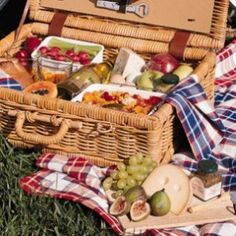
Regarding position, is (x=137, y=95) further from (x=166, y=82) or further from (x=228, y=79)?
(x=228, y=79)

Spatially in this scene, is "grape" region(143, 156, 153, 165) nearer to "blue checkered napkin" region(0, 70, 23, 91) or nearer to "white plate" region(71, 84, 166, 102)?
"white plate" region(71, 84, 166, 102)

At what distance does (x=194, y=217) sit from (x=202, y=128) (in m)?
0.41

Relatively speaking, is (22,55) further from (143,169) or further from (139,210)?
(139,210)

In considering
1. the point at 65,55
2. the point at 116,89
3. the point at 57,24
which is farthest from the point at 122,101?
the point at 57,24

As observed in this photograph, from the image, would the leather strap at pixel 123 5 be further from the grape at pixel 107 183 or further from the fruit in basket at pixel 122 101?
the grape at pixel 107 183

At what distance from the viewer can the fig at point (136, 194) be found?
6.96ft

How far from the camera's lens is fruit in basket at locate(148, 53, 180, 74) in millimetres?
2686

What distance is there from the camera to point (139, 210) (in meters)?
2.10

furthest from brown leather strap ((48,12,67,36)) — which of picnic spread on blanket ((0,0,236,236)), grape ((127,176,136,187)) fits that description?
grape ((127,176,136,187))

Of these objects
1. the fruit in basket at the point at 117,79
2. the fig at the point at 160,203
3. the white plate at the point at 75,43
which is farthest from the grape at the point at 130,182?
the white plate at the point at 75,43

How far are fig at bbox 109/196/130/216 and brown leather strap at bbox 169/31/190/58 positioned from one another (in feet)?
2.58

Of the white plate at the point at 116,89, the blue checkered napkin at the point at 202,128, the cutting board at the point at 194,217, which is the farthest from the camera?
the white plate at the point at 116,89

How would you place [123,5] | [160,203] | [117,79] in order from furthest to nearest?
[123,5] < [117,79] < [160,203]

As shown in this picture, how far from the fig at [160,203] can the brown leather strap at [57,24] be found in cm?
104
